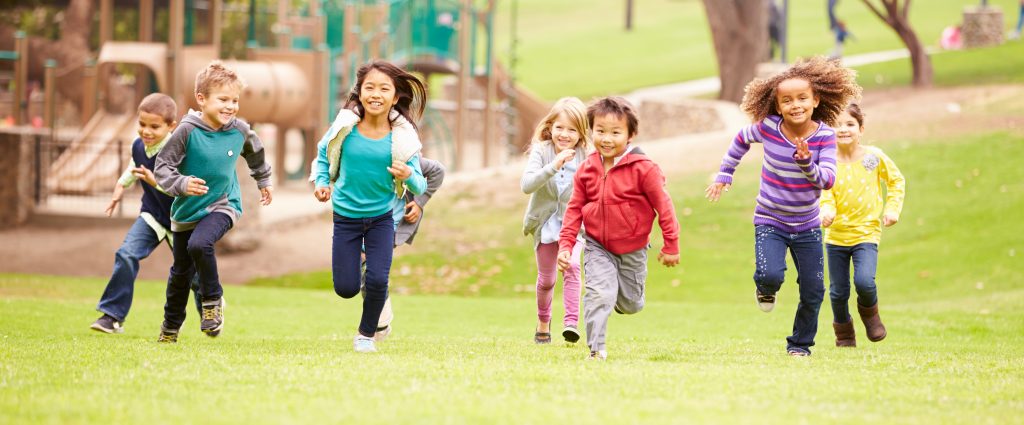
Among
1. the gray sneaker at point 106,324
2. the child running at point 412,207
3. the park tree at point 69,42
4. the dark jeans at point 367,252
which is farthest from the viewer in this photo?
the park tree at point 69,42

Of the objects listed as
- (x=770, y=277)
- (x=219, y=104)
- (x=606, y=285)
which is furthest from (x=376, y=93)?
(x=770, y=277)

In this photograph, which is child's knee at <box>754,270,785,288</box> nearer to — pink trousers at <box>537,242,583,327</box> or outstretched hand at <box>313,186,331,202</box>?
pink trousers at <box>537,242,583,327</box>

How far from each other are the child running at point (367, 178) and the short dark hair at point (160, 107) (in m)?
1.55

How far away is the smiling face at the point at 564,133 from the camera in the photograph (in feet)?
28.7

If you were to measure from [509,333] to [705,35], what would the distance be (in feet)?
163

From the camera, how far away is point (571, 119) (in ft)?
28.7

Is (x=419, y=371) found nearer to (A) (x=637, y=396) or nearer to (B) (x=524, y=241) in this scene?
(A) (x=637, y=396)

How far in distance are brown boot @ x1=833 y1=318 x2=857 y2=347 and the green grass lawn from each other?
33.7 meters

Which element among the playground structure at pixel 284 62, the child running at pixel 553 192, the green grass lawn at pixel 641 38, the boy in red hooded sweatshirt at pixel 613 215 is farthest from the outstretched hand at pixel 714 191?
the green grass lawn at pixel 641 38

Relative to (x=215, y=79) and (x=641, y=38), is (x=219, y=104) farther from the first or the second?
(x=641, y=38)

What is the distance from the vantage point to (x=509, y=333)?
1161cm

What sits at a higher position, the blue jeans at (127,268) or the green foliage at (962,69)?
the green foliage at (962,69)

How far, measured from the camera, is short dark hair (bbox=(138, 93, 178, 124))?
8852 millimetres

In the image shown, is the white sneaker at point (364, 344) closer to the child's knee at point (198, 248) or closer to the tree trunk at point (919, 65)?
the child's knee at point (198, 248)
